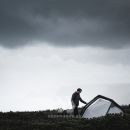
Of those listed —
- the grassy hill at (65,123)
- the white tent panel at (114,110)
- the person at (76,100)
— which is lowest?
the grassy hill at (65,123)

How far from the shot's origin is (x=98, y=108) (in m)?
31.3

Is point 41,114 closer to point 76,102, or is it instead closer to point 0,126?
point 76,102

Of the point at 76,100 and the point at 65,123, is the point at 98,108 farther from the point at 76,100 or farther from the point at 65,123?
the point at 65,123

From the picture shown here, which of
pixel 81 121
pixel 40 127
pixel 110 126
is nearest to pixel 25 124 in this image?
pixel 40 127

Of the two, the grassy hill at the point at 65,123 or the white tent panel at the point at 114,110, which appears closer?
the grassy hill at the point at 65,123

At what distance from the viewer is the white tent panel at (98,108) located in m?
30.9

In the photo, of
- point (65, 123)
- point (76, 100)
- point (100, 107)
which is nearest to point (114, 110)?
point (100, 107)

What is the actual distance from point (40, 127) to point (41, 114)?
727 centimetres

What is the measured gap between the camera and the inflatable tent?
30766 mm

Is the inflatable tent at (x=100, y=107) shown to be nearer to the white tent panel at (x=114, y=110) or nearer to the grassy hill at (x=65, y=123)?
the white tent panel at (x=114, y=110)

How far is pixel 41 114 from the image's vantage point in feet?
105

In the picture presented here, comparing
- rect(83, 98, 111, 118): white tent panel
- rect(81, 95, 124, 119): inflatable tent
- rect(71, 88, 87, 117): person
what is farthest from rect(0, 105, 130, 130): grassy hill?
rect(71, 88, 87, 117): person

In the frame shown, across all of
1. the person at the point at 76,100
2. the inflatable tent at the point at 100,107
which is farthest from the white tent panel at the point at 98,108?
the person at the point at 76,100

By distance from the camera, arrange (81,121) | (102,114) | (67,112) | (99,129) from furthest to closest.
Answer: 1. (67,112)
2. (102,114)
3. (81,121)
4. (99,129)
